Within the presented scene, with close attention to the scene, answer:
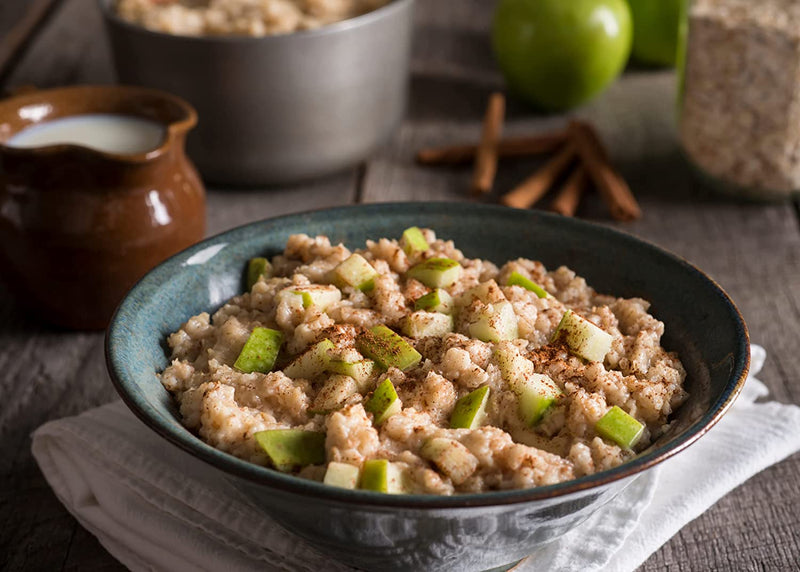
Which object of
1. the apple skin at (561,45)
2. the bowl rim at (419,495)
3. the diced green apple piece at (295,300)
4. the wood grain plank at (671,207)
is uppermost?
the bowl rim at (419,495)

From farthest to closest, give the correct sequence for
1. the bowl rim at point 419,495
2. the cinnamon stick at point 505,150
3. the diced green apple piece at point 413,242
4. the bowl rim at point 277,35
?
the cinnamon stick at point 505,150, the bowl rim at point 277,35, the diced green apple piece at point 413,242, the bowl rim at point 419,495

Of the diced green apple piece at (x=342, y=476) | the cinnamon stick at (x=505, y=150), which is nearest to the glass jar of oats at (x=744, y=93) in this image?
the cinnamon stick at (x=505, y=150)

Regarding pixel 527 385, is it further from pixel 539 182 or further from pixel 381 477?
pixel 539 182

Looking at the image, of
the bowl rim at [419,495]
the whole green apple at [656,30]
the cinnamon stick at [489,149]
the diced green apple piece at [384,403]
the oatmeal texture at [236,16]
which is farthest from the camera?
the whole green apple at [656,30]

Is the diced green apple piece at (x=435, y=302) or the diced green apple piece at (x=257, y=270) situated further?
the diced green apple piece at (x=257, y=270)

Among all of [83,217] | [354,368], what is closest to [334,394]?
[354,368]

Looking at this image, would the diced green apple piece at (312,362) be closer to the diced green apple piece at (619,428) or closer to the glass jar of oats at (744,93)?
the diced green apple piece at (619,428)

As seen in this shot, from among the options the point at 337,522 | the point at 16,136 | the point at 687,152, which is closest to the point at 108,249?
the point at 16,136
